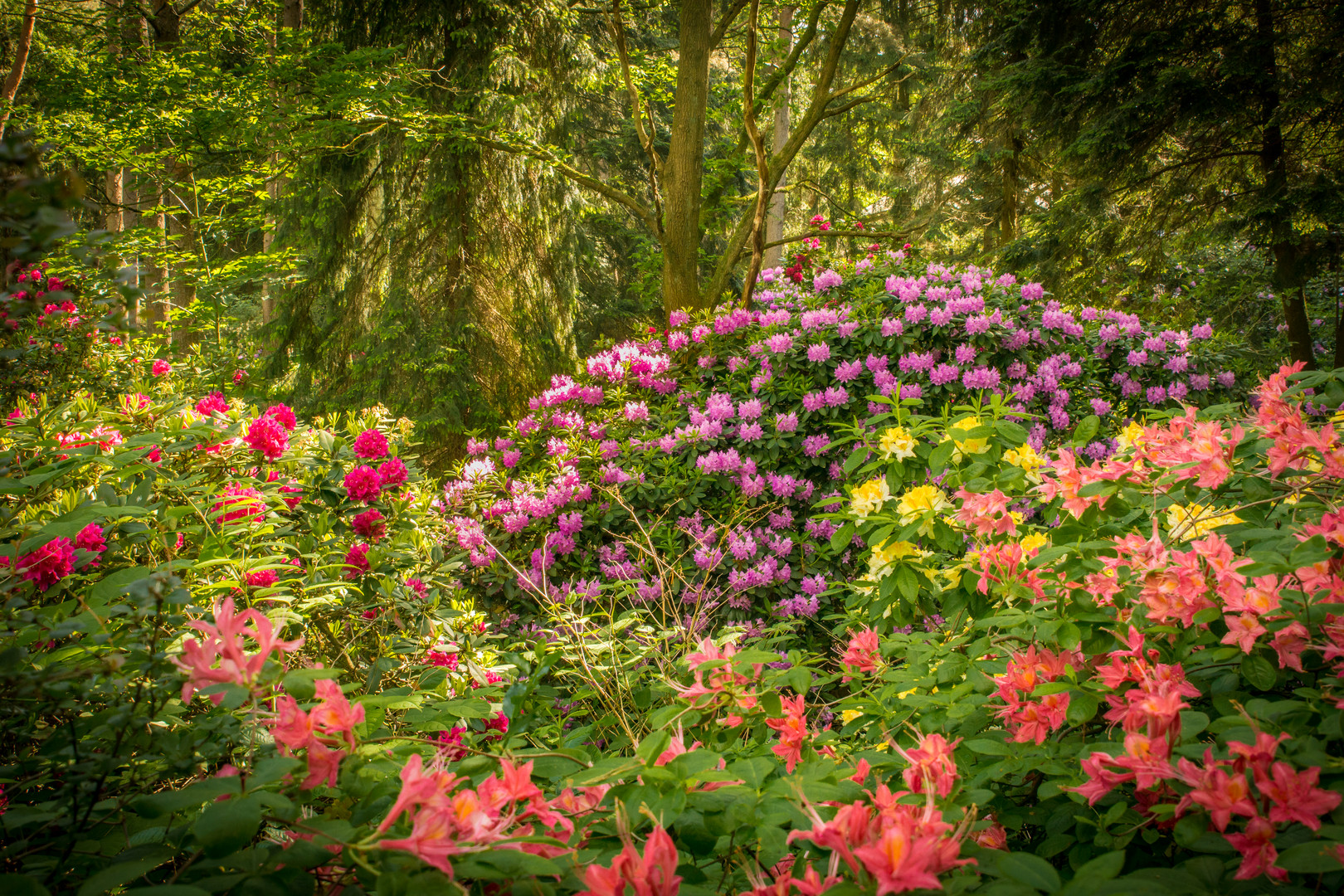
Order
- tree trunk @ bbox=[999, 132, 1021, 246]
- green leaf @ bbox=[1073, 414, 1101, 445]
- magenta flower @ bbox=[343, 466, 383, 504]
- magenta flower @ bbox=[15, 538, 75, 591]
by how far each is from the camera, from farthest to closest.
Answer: tree trunk @ bbox=[999, 132, 1021, 246]
magenta flower @ bbox=[343, 466, 383, 504]
green leaf @ bbox=[1073, 414, 1101, 445]
magenta flower @ bbox=[15, 538, 75, 591]

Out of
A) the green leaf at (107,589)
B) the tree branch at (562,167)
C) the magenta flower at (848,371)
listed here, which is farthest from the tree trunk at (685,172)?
the green leaf at (107,589)

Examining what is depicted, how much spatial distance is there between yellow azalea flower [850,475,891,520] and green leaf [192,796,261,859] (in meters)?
1.36

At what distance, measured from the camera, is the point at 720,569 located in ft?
10.5

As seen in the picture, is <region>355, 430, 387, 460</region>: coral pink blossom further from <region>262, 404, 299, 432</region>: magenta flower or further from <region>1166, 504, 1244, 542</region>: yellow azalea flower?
<region>1166, 504, 1244, 542</region>: yellow azalea flower

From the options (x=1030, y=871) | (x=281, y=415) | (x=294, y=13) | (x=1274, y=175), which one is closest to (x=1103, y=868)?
(x=1030, y=871)

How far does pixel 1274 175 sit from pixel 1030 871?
793 centimetres

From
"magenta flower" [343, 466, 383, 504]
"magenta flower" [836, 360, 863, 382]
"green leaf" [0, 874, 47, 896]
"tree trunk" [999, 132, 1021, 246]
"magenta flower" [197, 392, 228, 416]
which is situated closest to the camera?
"green leaf" [0, 874, 47, 896]

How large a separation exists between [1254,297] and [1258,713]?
9.87m

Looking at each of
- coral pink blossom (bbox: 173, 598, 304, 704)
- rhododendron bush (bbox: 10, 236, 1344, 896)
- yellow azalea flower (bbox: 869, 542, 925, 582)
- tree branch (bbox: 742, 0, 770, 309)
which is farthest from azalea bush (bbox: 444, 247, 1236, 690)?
coral pink blossom (bbox: 173, 598, 304, 704)

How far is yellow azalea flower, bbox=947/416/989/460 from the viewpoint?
1637 millimetres

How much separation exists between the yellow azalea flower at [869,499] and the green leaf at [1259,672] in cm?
79

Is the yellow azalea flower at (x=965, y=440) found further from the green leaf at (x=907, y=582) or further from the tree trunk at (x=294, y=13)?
the tree trunk at (x=294, y=13)

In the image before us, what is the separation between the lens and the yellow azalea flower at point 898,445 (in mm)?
1736

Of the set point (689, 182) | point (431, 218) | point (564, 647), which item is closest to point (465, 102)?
point (431, 218)
